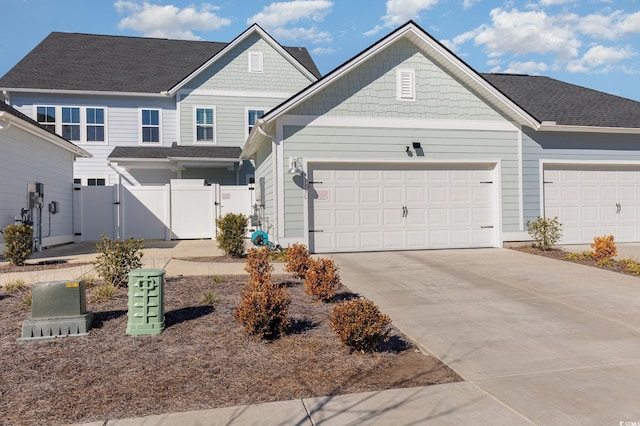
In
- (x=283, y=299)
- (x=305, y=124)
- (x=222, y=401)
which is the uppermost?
(x=305, y=124)

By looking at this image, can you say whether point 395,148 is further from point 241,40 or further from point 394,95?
point 241,40

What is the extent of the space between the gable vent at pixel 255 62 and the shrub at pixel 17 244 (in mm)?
11999

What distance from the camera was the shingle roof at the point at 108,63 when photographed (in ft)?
60.5

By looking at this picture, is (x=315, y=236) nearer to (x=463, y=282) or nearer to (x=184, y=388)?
(x=463, y=282)

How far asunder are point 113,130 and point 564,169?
661 inches

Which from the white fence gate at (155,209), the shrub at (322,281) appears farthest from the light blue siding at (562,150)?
the white fence gate at (155,209)

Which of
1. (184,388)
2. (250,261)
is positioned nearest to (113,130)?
(250,261)

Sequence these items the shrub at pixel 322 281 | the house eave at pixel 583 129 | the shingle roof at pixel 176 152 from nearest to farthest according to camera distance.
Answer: the shrub at pixel 322 281
the house eave at pixel 583 129
the shingle roof at pixel 176 152

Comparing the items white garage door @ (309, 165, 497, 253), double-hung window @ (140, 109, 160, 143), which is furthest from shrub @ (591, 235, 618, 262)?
double-hung window @ (140, 109, 160, 143)

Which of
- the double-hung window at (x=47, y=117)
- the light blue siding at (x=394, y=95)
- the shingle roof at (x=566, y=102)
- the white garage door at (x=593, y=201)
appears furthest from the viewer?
the double-hung window at (x=47, y=117)

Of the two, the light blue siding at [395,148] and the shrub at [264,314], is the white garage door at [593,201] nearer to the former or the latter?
the light blue siding at [395,148]

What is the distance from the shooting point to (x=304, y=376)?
3945mm

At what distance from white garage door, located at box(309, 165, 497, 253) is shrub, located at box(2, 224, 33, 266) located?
20.6 ft

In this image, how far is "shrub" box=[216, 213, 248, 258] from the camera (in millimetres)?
10648
